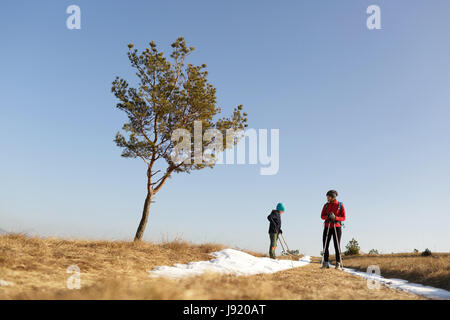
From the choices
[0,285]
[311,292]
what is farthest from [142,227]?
[311,292]

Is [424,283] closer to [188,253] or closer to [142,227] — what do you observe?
[188,253]

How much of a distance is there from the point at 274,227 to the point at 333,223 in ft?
11.0

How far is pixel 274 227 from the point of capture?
12617mm

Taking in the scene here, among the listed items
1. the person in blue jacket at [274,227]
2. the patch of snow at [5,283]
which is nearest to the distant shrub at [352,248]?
the person in blue jacket at [274,227]

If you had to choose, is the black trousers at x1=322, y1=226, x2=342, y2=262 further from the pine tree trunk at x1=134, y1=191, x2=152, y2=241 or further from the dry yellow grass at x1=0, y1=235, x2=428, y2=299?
the pine tree trunk at x1=134, y1=191, x2=152, y2=241

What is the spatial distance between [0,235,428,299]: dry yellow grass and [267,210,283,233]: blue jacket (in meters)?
3.86

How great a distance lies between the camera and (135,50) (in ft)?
50.7

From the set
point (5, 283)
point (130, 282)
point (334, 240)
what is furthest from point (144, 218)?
point (130, 282)

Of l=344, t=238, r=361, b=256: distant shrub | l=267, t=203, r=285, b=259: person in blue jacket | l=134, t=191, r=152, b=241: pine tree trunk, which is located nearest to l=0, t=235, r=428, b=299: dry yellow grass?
l=267, t=203, r=285, b=259: person in blue jacket

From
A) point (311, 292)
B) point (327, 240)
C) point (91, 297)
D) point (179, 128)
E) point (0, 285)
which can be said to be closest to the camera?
point (91, 297)

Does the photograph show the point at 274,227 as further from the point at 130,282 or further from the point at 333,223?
the point at 130,282

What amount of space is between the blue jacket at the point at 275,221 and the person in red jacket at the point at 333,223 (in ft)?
9.04
